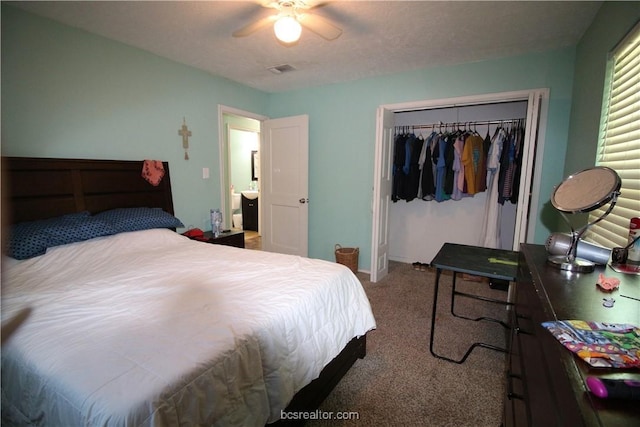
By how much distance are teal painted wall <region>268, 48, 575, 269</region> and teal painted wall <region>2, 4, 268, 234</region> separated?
45.4 inches

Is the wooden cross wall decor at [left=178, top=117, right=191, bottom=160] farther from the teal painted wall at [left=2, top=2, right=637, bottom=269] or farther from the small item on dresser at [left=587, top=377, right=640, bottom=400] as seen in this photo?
the small item on dresser at [left=587, top=377, right=640, bottom=400]

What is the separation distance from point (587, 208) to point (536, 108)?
1708 millimetres

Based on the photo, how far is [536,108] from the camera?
257cm

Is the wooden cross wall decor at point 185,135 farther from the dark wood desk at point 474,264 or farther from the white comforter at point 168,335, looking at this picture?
the dark wood desk at point 474,264

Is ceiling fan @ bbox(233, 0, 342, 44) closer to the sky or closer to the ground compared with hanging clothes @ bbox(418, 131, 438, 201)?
closer to the sky

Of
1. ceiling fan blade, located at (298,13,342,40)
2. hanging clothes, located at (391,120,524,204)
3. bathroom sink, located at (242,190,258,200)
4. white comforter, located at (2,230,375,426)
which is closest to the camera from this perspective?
white comforter, located at (2,230,375,426)

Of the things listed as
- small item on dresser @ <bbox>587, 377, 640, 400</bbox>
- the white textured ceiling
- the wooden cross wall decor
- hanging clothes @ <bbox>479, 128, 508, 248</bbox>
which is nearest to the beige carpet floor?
hanging clothes @ <bbox>479, 128, 508, 248</bbox>

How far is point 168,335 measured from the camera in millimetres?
1167

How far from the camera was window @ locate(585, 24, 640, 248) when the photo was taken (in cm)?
150

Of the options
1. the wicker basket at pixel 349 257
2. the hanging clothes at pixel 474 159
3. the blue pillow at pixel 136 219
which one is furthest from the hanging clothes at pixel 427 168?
the blue pillow at pixel 136 219

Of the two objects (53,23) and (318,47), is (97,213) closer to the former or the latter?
(53,23)

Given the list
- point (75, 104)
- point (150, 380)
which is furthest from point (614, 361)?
point (75, 104)

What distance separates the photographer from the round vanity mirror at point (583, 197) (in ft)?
3.99

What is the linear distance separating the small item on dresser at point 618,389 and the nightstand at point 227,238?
3.00 meters
